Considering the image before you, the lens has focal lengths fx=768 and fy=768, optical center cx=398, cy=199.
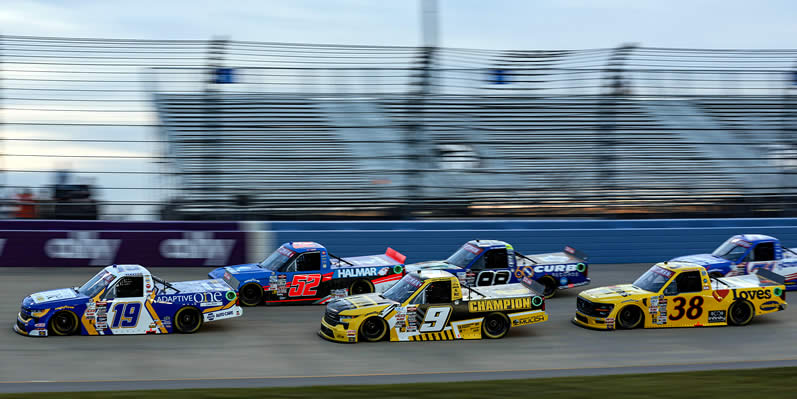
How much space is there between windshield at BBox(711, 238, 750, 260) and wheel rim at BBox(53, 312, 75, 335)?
12.7m

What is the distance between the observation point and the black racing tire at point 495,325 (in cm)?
1180

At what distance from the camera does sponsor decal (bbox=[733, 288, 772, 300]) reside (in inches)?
504

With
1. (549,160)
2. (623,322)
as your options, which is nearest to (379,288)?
(623,322)

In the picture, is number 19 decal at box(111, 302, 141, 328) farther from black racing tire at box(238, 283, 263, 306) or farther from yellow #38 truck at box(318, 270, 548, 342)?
yellow #38 truck at box(318, 270, 548, 342)

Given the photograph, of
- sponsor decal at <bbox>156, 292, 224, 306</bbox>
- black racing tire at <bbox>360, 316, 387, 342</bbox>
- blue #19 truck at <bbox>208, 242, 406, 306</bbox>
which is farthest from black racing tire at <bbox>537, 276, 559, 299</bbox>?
sponsor decal at <bbox>156, 292, 224, 306</bbox>

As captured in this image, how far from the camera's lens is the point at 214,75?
1891 cm

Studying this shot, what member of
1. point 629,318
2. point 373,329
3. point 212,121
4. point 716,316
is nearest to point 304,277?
point 373,329

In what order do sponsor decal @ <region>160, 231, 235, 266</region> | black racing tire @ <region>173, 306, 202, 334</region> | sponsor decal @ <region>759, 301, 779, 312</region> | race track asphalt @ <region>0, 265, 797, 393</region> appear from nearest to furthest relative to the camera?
race track asphalt @ <region>0, 265, 797, 393</region> < black racing tire @ <region>173, 306, 202, 334</region> < sponsor decal @ <region>759, 301, 779, 312</region> < sponsor decal @ <region>160, 231, 235, 266</region>

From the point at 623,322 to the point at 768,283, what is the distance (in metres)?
2.87

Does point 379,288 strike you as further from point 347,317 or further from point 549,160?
point 549,160

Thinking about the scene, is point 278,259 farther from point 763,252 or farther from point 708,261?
point 763,252

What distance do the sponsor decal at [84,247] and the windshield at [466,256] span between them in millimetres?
7916

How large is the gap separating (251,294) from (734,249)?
10.0 meters

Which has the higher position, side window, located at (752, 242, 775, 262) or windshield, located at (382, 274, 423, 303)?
windshield, located at (382, 274, 423, 303)
